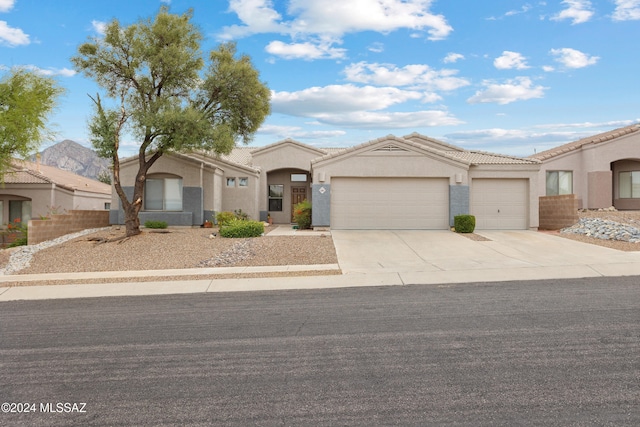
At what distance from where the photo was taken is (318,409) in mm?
4086

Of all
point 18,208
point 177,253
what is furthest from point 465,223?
point 18,208

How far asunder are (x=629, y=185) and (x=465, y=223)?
1352 centimetres

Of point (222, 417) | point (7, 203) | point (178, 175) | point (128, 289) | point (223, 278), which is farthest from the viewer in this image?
point (7, 203)

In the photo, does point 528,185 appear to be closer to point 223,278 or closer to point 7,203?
point 223,278

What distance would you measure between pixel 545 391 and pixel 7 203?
3005 centimetres

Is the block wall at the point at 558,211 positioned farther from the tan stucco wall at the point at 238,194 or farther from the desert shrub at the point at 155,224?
the desert shrub at the point at 155,224

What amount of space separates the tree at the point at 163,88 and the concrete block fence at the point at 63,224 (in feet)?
13.7

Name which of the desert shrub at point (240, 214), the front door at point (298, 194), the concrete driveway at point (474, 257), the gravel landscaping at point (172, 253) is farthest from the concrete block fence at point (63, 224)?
the concrete driveway at point (474, 257)

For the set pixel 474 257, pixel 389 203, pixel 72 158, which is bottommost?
pixel 474 257

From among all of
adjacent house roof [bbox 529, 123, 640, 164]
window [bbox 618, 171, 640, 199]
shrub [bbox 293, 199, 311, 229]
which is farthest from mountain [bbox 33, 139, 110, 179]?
window [bbox 618, 171, 640, 199]

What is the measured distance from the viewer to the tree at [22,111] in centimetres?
1994

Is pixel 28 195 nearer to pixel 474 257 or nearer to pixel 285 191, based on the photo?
pixel 285 191

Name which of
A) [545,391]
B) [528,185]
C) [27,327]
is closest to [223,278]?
[27,327]

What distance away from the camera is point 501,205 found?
69.1 ft
